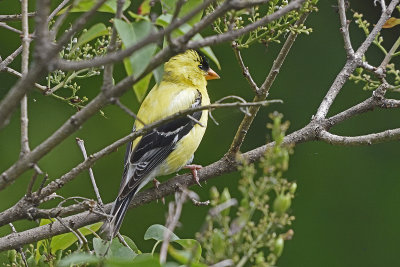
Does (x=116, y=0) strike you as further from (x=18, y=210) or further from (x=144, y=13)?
(x=18, y=210)

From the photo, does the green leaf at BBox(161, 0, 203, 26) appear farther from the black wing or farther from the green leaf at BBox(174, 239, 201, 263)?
the black wing

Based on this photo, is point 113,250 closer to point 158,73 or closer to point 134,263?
point 158,73

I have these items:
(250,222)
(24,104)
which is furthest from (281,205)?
(24,104)

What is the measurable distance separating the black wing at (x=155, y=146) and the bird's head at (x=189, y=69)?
0.50 ft

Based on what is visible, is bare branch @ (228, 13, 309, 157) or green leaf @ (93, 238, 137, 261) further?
bare branch @ (228, 13, 309, 157)

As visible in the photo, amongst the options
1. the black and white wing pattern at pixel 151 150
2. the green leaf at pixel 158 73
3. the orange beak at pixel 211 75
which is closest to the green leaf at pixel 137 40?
the green leaf at pixel 158 73

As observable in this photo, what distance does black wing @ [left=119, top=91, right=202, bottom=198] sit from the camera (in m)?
2.88

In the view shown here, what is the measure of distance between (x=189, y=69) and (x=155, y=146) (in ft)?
1.50

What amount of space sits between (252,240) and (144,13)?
393 mm

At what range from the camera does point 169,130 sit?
3.05 meters

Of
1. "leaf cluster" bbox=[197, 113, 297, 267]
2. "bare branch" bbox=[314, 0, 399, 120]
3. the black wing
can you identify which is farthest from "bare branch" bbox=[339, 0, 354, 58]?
"leaf cluster" bbox=[197, 113, 297, 267]

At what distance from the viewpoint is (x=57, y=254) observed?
159 cm

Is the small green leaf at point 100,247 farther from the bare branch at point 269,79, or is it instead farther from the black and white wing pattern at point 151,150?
the black and white wing pattern at point 151,150

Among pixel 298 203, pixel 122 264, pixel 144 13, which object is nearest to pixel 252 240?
pixel 122 264
